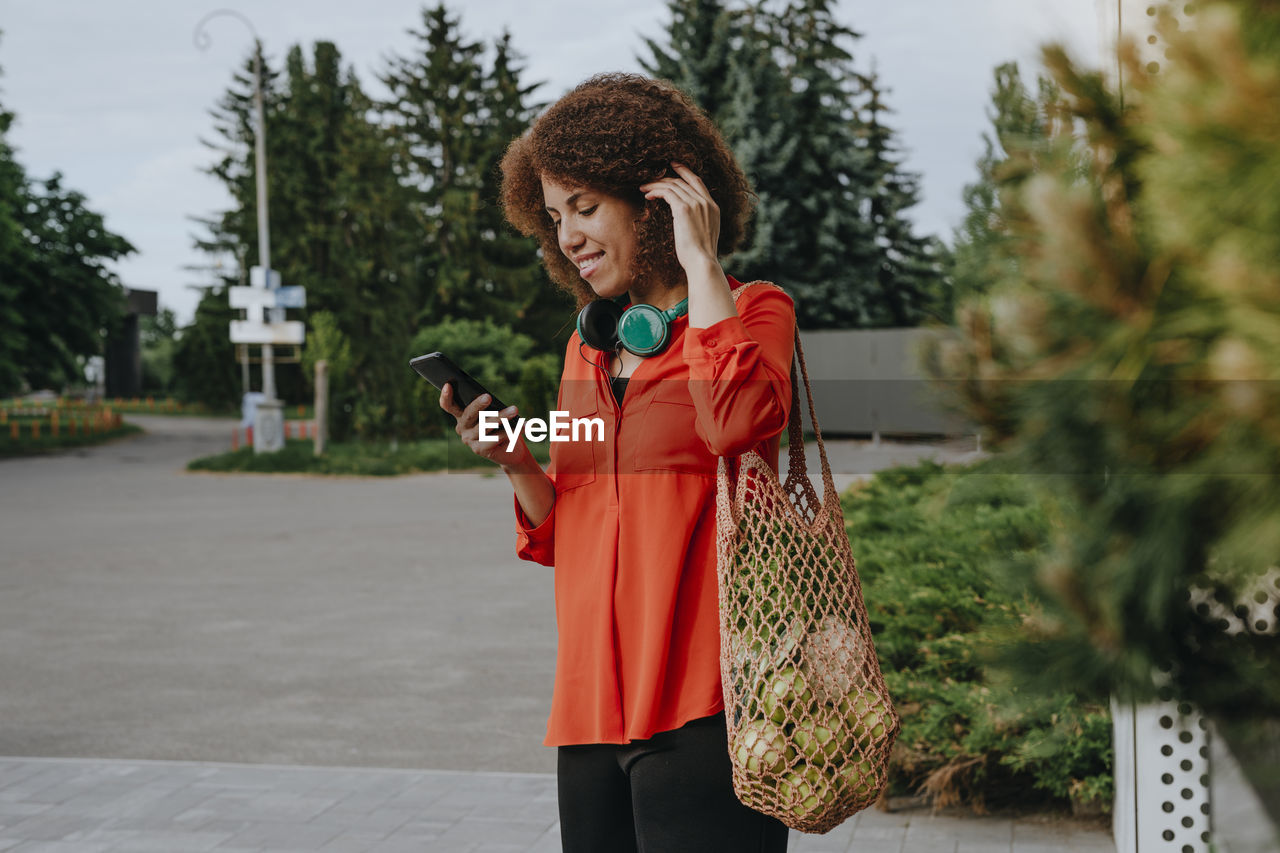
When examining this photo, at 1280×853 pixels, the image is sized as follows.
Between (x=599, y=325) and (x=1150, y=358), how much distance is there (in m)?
1.61

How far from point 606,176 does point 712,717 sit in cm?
96

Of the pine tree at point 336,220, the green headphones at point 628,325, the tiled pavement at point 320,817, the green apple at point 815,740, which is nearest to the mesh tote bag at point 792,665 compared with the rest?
the green apple at point 815,740

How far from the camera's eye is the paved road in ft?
Answer: 15.2

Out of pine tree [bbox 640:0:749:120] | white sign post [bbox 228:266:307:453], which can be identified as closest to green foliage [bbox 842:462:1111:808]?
white sign post [bbox 228:266:307:453]

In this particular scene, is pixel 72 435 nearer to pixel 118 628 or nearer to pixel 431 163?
pixel 431 163

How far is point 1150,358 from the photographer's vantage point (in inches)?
25.6

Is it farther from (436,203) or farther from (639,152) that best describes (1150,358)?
(436,203)

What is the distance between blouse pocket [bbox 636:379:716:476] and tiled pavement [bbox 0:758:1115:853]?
260 centimetres

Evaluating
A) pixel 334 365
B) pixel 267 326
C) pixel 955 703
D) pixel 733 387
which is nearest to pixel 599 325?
pixel 733 387

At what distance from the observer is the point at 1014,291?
707mm

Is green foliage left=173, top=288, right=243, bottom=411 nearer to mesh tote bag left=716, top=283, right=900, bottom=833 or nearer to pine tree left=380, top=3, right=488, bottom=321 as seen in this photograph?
pine tree left=380, top=3, right=488, bottom=321

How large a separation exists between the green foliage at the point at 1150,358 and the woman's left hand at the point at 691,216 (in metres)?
1.23

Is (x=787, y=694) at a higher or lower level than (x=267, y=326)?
lower

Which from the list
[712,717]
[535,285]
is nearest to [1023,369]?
[712,717]
